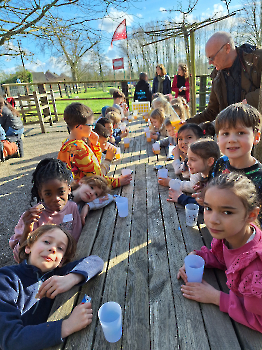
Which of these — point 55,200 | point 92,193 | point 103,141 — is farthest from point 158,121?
point 55,200

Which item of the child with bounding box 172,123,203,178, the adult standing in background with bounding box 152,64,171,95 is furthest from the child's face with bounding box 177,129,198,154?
the adult standing in background with bounding box 152,64,171,95

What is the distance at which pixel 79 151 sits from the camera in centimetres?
298

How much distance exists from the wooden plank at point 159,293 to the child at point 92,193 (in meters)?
0.62

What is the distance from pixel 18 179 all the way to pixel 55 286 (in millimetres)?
4558

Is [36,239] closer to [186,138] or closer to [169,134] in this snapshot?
[186,138]

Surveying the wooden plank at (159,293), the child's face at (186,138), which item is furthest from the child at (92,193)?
the child's face at (186,138)

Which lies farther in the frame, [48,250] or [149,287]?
[48,250]

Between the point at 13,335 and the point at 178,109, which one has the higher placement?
the point at 178,109

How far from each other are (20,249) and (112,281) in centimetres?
78

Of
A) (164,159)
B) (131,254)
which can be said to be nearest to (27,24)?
(164,159)

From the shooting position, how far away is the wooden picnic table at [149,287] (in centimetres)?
122

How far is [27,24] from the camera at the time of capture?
464cm

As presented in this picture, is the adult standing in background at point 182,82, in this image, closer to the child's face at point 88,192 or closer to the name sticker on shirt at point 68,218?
the child's face at point 88,192

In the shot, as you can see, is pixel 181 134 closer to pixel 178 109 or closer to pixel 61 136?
pixel 178 109
